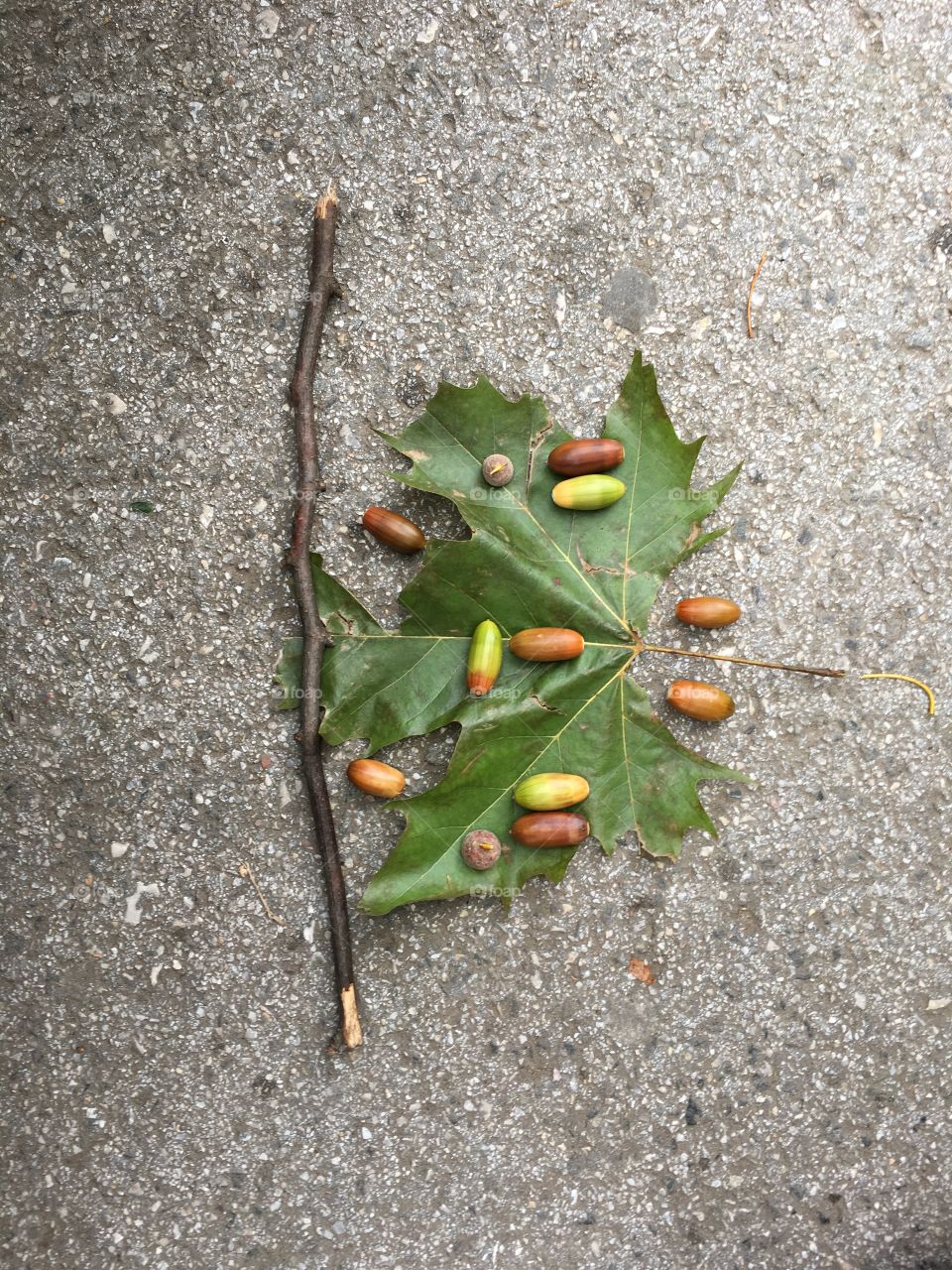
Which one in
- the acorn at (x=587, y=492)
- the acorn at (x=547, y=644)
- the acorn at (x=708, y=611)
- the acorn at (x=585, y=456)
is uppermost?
the acorn at (x=585, y=456)

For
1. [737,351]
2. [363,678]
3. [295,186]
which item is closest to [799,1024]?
[363,678]

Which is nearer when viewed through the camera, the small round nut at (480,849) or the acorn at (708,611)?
the small round nut at (480,849)

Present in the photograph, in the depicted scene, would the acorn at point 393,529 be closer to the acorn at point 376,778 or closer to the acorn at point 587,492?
the acorn at point 587,492

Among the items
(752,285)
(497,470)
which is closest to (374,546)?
(497,470)

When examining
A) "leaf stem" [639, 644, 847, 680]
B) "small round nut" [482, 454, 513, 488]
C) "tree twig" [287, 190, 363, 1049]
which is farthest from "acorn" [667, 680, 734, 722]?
"tree twig" [287, 190, 363, 1049]

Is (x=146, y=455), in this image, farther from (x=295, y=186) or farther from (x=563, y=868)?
(x=563, y=868)

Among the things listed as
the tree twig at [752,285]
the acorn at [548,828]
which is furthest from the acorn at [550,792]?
the tree twig at [752,285]
